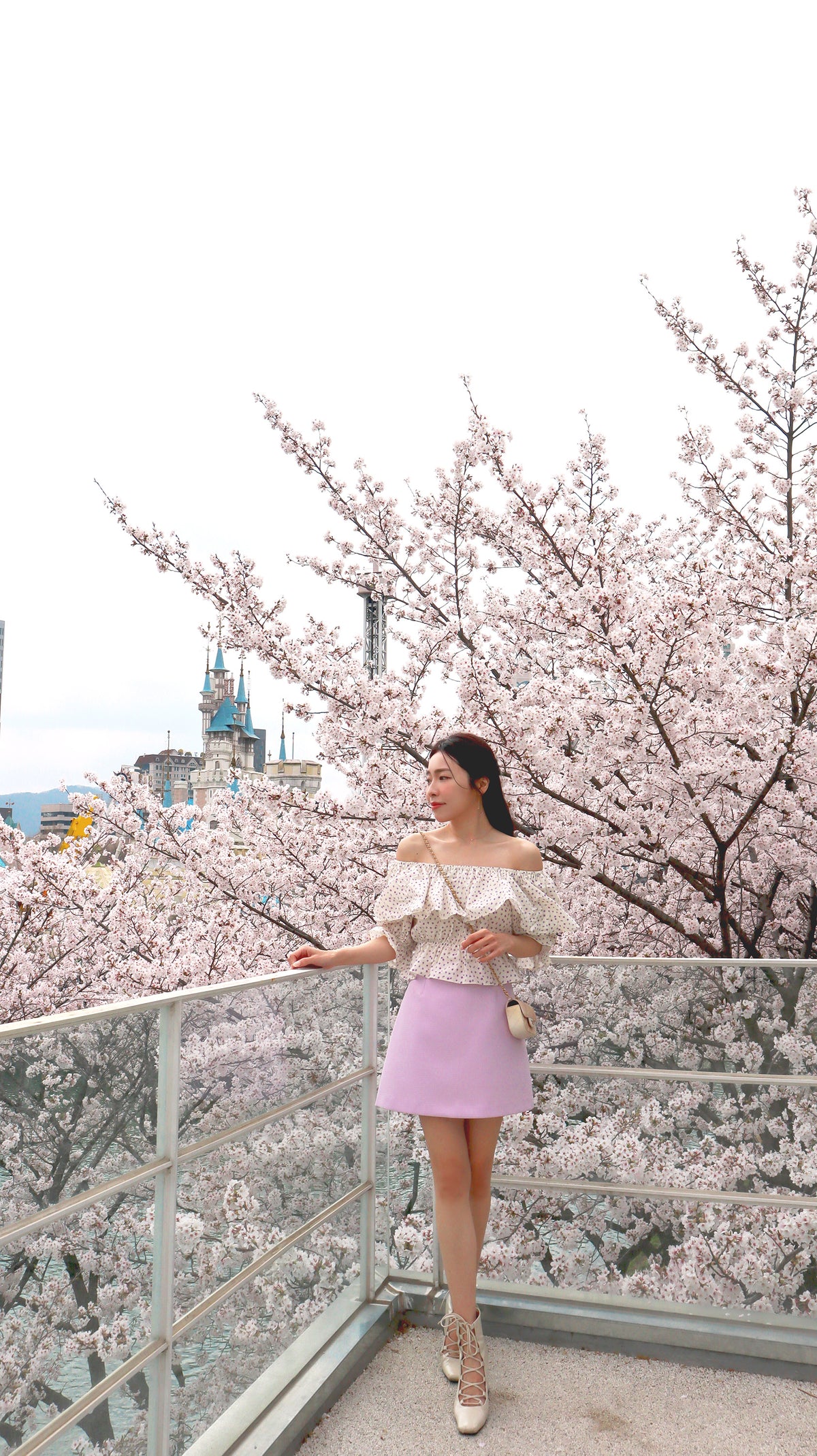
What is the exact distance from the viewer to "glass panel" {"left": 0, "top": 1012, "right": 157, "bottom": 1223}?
1.14 metres

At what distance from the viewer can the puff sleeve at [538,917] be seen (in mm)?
2082

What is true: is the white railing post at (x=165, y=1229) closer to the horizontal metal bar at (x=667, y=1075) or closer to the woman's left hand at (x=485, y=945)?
the woman's left hand at (x=485, y=945)

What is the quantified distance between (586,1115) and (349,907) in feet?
10.0

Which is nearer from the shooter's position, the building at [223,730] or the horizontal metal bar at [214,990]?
the horizontal metal bar at [214,990]

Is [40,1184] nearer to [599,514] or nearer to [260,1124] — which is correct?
[260,1124]

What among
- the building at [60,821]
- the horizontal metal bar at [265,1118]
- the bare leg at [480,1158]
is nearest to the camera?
the horizontal metal bar at [265,1118]

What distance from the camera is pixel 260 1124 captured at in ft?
5.96

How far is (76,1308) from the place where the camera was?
1262mm

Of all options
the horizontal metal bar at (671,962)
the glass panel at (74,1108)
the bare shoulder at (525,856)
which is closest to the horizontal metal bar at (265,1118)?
the glass panel at (74,1108)

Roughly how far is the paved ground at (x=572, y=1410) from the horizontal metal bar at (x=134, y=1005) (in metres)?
0.93

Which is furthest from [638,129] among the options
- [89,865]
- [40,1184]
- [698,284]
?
[89,865]

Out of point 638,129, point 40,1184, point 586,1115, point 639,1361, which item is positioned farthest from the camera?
point 638,129

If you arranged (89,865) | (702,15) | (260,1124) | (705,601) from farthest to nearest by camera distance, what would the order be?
(89,865)
(702,15)
(705,601)
(260,1124)

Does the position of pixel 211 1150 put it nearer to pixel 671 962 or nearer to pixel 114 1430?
pixel 114 1430
